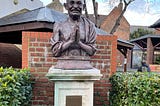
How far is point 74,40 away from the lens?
4309 mm

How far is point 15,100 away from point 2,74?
0.38 metres

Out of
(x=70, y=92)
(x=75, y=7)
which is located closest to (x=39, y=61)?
(x=70, y=92)

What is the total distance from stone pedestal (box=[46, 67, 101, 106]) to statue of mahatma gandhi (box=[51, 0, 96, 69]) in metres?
0.20

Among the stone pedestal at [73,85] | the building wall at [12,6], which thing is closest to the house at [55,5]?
the building wall at [12,6]

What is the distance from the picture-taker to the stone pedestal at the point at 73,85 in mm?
4086

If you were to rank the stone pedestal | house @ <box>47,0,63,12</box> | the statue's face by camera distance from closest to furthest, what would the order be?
the stone pedestal → the statue's face → house @ <box>47,0,63,12</box>

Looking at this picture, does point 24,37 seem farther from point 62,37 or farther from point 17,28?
point 17,28

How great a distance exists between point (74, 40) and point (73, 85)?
27.4 inches

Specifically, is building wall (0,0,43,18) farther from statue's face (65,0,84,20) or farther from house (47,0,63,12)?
statue's face (65,0,84,20)

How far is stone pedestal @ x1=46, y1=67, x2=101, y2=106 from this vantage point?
4086mm

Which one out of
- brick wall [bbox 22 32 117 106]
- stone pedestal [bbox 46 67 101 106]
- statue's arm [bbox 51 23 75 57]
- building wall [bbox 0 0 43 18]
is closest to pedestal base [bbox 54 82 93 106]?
stone pedestal [bbox 46 67 101 106]

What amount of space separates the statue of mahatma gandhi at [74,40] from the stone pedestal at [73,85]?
0.20 m

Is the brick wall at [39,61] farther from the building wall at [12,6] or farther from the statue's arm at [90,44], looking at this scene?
the building wall at [12,6]

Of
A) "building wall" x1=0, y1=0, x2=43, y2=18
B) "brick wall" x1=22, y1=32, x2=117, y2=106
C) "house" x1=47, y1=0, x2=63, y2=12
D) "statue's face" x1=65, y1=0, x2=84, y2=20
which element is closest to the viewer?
"statue's face" x1=65, y1=0, x2=84, y2=20
